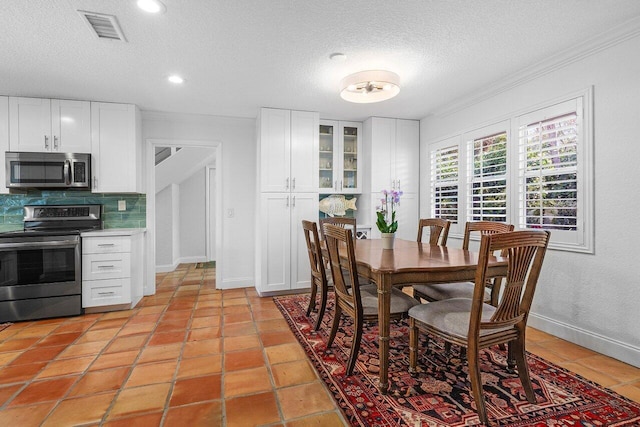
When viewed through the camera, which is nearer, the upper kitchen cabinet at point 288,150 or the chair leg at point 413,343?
the chair leg at point 413,343

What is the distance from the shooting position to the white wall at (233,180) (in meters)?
4.41

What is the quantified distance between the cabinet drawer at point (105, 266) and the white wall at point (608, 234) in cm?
430

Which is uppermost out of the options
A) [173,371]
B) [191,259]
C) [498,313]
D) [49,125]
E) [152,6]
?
[152,6]

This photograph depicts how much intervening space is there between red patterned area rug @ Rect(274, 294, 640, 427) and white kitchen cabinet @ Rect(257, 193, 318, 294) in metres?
1.66

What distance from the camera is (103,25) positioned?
223cm

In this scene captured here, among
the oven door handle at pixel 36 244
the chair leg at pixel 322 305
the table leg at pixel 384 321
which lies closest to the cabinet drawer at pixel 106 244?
the oven door handle at pixel 36 244

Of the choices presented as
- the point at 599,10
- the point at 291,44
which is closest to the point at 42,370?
the point at 291,44

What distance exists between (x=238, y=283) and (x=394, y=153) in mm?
2906

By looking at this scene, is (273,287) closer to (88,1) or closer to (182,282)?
(182,282)

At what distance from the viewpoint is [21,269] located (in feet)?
10.7

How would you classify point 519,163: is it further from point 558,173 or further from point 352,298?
point 352,298

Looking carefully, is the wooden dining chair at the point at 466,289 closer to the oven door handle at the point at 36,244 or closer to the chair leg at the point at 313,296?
the chair leg at the point at 313,296

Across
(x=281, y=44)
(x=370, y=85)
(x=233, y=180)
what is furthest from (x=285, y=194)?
(x=281, y=44)

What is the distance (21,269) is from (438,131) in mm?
5061
